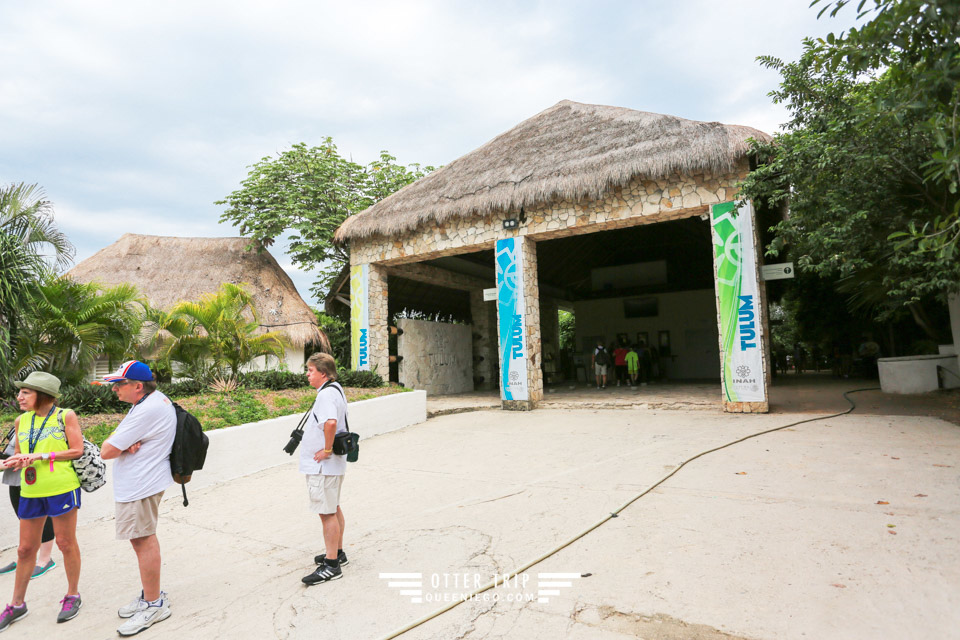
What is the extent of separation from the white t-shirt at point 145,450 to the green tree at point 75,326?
6.12 m

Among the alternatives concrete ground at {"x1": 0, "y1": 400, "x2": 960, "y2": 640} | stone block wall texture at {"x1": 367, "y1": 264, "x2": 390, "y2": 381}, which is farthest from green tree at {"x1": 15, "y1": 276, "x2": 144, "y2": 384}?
stone block wall texture at {"x1": 367, "y1": 264, "x2": 390, "y2": 381}

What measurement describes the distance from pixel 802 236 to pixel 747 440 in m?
3.00

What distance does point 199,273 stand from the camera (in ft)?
47.1

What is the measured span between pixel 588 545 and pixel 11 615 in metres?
3.42

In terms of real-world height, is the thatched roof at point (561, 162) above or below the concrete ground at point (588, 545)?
above

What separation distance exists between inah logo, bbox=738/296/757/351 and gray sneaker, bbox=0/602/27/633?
8846 millimetres

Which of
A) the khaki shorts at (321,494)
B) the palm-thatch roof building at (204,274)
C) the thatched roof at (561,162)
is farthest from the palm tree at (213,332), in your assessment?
the khaki shorts at (321,494)

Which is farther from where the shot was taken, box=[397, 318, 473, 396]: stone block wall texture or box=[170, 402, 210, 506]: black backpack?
box=[397, 318, 473, 396]: stone block wall texture

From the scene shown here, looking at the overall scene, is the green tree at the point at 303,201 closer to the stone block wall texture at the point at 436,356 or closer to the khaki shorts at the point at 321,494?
the stone block wall texture at the point at 436,356

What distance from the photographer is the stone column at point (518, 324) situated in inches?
401

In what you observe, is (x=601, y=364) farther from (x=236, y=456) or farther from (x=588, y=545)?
(x=588, y=545)

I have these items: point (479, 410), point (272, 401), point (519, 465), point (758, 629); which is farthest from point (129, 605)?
point (479, 410)

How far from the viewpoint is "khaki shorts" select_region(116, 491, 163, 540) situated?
110 inches

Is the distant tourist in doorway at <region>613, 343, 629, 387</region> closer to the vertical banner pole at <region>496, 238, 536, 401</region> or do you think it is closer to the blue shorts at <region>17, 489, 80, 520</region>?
the vertical banner pole at <region>496, 238, 536, 401</region>
